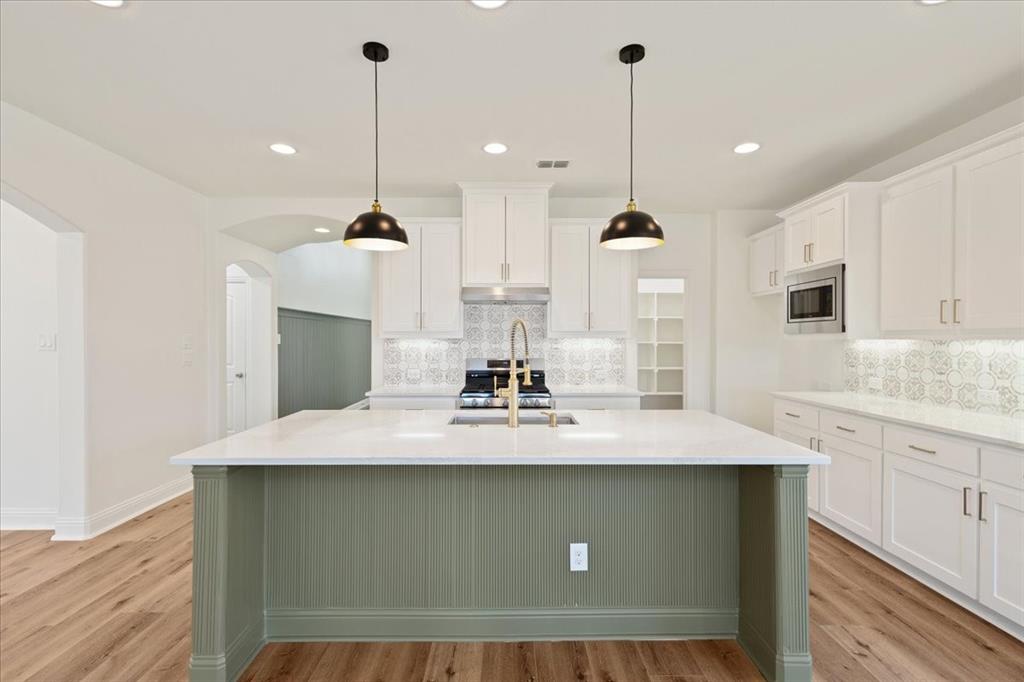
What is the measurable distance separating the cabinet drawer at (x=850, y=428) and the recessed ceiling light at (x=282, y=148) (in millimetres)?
4079

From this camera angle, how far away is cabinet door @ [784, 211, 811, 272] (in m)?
3.87

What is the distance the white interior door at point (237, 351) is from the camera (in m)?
5.77

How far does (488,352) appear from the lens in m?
4.74

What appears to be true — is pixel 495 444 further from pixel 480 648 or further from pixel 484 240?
pixel 484 240

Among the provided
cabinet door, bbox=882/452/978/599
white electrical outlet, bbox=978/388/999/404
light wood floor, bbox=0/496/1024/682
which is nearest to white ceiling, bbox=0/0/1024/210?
white electrical outlet, bbox=978/388/999/404

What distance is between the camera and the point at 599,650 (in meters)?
2.12

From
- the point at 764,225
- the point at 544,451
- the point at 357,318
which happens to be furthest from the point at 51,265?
the point at 764,225

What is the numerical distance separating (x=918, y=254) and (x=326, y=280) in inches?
275

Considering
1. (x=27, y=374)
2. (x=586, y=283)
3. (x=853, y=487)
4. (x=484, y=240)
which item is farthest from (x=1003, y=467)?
(x=27, y=374)

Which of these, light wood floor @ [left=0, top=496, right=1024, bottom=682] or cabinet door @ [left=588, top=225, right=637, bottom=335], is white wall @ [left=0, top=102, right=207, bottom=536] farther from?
cabinet door @ [left=588, top=225, right=637, bottom=335]

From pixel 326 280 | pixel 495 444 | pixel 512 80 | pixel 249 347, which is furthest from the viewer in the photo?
pixel 326 280

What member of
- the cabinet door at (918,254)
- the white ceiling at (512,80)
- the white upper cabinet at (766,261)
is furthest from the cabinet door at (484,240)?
the cabinet door at (918,254)

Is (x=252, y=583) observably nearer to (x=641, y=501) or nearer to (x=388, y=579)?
(x=388, y=579)

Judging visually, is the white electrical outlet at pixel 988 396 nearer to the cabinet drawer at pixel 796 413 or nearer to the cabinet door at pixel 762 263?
the cabinet drawer at pixel 796 413
